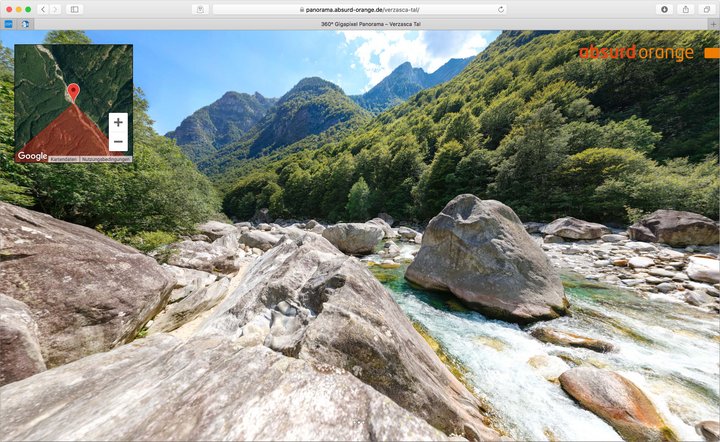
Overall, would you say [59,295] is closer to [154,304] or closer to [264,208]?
[154,304]

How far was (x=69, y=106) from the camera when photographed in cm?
641

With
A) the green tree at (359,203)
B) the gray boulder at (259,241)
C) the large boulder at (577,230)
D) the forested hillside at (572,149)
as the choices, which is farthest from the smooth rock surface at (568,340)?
the green tree at (359,203)

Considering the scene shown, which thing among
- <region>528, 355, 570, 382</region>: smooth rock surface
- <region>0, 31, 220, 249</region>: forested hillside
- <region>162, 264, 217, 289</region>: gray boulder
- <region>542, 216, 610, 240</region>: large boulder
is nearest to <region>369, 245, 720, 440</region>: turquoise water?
<region>528, 355, 570, 382</region>: smooth rock surface

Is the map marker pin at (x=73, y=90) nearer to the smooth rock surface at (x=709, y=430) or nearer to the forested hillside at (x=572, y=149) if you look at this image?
the smooth rock surface at (x=709, y=430)

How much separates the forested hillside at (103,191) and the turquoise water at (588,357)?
10470 mm

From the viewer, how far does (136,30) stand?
14.8 ft

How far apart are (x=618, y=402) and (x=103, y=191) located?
14896 millimetres

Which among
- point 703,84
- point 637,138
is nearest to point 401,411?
point 637,138

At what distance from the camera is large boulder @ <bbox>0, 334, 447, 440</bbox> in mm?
1542

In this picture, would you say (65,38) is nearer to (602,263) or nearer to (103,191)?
(103,191)

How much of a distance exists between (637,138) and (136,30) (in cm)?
3234

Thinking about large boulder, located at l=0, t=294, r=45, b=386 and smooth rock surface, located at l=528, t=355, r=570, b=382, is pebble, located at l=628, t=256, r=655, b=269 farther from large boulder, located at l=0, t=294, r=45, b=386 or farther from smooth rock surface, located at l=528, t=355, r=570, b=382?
large boulder, located at l=0, t=294, r=45, b=386
